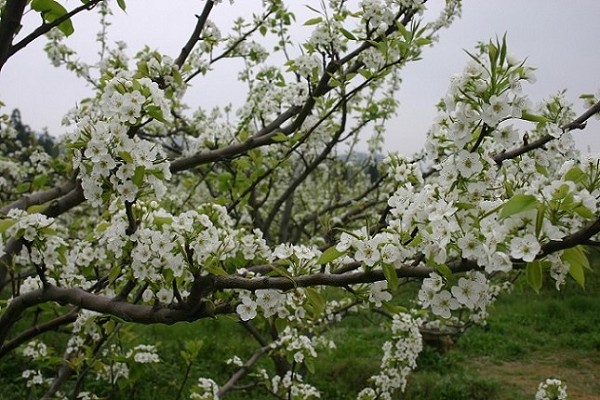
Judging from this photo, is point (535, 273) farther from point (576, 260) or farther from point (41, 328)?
point (41, 328)

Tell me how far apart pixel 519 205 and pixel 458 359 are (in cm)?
787

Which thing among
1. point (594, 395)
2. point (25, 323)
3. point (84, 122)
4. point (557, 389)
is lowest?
point (594, 395)

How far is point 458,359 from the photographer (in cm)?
830

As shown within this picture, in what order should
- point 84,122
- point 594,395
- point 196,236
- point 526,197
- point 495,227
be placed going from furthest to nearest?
point 594,395 < point 196,236 < point 84,122 < point 495,227 < point 526,197

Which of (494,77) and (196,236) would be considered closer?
(494,77)

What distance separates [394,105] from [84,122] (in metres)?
4.84

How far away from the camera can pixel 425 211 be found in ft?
4.55

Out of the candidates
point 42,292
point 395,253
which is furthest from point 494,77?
point 42,292

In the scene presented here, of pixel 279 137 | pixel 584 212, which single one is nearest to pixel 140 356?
pixel 279 137

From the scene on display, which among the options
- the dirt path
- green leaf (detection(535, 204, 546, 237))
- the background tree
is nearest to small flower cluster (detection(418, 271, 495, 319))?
the background tree

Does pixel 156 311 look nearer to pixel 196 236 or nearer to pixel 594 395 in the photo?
pixel 196 236

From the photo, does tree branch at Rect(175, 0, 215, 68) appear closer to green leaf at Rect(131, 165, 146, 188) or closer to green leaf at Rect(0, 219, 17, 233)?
green leaf at Rect(0, 219, 17, 233)

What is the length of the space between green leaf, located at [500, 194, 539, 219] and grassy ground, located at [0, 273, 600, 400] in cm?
536

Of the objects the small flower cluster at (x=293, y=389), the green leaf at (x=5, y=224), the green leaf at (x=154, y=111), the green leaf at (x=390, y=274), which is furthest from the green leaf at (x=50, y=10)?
the small flower cluster at (x=293, y=389)
